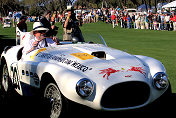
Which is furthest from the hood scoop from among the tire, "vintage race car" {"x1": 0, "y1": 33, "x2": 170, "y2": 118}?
the tire

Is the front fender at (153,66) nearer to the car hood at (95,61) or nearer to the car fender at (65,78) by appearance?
the car hood at (95,61)

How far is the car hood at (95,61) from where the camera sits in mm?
5121

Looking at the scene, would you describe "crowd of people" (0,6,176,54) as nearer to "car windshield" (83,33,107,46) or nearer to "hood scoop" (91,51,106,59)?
"car windshield" (83,33,107,46)

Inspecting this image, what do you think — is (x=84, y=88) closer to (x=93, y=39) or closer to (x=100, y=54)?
(x=100, y=54)

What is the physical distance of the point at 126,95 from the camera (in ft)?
16.3

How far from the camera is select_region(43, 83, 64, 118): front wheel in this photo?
509cm

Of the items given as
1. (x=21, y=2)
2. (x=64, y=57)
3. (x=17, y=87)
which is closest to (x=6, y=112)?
(x=17, y=87)

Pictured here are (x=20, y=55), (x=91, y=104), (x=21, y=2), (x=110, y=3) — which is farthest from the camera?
(x=21, y=2)

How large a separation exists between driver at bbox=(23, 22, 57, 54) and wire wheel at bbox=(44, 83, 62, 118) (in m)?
1.72

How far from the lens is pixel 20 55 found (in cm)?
733

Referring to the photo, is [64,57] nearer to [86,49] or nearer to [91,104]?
[86,49]

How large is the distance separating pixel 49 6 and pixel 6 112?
109469 mm

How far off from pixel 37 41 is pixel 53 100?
2.07 m

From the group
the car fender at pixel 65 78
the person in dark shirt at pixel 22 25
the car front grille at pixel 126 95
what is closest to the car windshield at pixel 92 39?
the car fender at pixel 65 78
